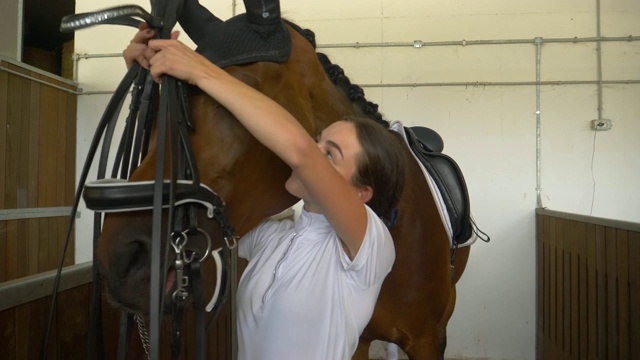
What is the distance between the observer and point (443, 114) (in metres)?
3.10

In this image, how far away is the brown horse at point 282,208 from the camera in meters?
0.61

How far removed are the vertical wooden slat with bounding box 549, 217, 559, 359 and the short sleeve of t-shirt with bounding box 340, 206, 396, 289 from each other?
90.8 inches

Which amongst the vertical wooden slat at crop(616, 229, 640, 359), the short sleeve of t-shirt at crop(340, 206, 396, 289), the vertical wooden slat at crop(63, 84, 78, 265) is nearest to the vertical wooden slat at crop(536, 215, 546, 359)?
the vertical wooden slat at crop(616, 229, 640, 359)

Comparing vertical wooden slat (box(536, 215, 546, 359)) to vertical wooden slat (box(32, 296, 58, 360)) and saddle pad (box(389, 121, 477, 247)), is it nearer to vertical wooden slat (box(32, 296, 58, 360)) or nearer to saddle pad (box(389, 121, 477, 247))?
saddle pad (box(389, 121, 477, 247))

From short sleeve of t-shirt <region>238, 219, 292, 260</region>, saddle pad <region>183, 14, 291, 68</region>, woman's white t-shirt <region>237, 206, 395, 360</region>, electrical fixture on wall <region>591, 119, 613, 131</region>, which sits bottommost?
woman's white t-shirt <region>237, 206, 395, 360</region>

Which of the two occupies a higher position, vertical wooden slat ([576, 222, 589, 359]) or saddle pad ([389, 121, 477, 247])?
saddle pad ([389, 121, 477, 247])

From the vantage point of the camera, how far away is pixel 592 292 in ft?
6.91

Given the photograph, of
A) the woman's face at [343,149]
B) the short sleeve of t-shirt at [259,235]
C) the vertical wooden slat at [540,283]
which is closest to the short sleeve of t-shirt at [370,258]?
the woman's face at [343,149]

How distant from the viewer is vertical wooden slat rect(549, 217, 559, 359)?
268 cm

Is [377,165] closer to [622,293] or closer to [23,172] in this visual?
[622,293]

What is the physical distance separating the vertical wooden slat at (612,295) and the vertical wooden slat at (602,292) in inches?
Answer: 1.4

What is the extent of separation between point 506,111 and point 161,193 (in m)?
3.00

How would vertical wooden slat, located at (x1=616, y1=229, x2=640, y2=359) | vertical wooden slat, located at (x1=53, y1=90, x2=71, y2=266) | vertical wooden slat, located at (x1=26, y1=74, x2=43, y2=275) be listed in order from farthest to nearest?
vertical wooden slat, located at (x1=53, y1=90, x2=71, y2=266) → vertical wooden slat, located at (x1=26, y1=74, x2=43, y2=275) → vertical wooden slat, located at (x1=616, y1=229, x2=640, y2=359)

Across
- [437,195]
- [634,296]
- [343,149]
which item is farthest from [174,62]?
[634,296]
